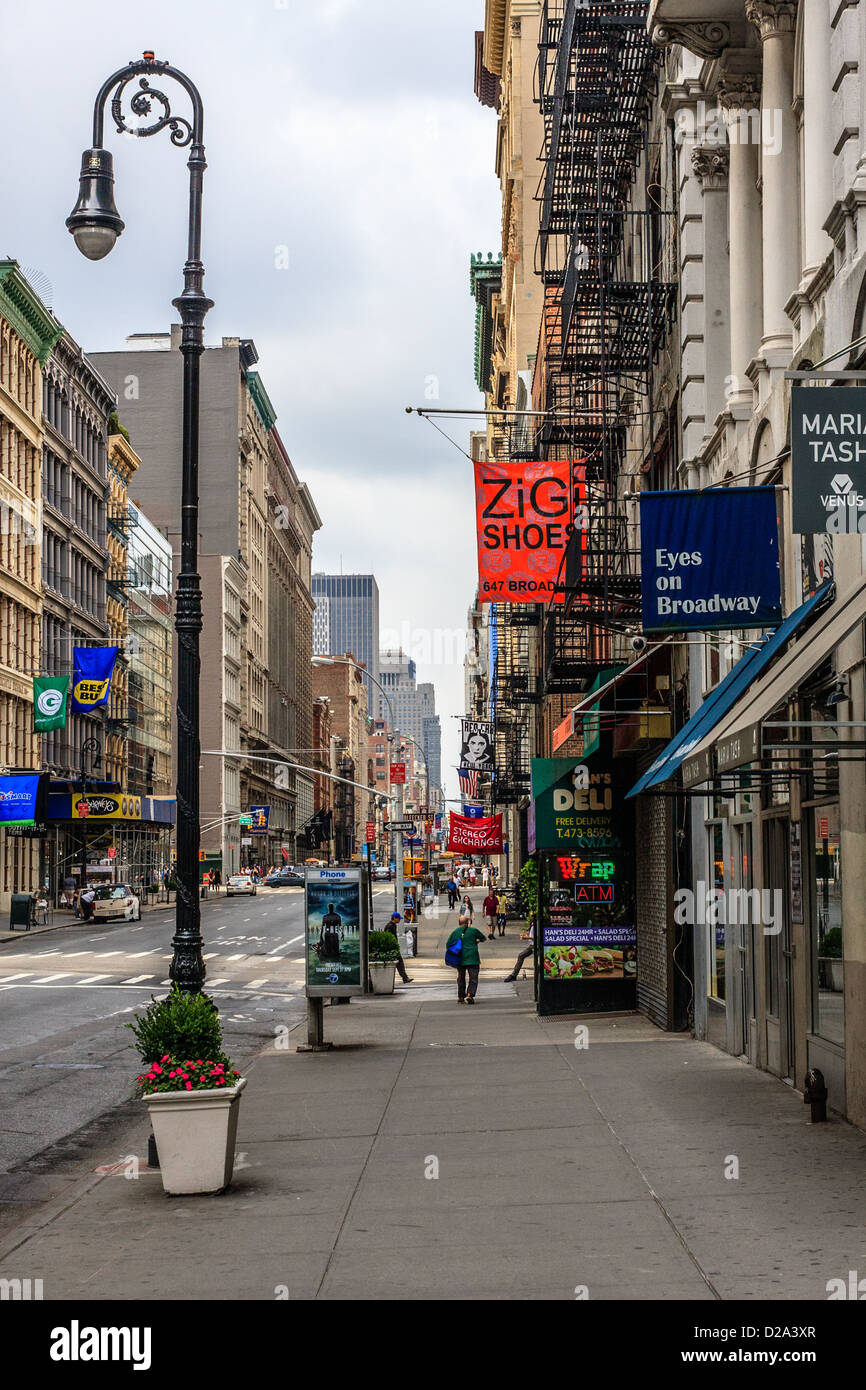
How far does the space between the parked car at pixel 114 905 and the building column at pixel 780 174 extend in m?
56.2

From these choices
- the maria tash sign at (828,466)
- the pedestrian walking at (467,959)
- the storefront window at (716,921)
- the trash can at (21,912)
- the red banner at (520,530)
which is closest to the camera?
the maria tash sign at (828,466)

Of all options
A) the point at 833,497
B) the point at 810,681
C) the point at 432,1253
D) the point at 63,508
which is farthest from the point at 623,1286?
the point at 63,508

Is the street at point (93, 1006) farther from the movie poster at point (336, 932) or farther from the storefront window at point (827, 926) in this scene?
the storefront window at point (827, 926)

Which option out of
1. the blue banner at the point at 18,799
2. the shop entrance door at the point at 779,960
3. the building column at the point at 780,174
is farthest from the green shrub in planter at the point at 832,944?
the blue banner at the point at 18,799

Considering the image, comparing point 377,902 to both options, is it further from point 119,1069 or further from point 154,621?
point 119,1069

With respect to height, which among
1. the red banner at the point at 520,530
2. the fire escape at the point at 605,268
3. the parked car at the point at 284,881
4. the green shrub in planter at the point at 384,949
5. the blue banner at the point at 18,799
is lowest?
the parked car at the point at 284,881

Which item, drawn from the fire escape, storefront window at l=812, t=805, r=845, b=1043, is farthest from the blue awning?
the fire escape

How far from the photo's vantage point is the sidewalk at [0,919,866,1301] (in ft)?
27.8

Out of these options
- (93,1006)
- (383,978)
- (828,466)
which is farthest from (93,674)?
(828,466)

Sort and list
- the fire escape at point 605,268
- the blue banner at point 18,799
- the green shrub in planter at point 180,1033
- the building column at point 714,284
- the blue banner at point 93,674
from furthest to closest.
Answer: the blue banner at point 93,674 → the blue banner at point 18,799 → the fire escape at point 605,268 → the building column at point 714,284 → the green shrub in planter at point 180,1033

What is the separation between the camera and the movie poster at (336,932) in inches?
871

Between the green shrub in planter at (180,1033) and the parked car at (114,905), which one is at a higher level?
the green shrub in planter at (180,1033)

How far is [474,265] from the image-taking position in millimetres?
115188

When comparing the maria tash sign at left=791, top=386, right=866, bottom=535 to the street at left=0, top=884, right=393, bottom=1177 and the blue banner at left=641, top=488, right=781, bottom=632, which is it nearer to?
the blue banner at left=641, top=488, right=781, bottom=632
